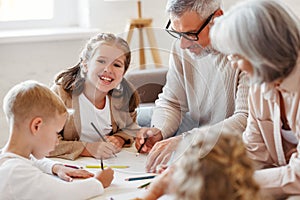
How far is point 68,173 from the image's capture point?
1690 millimetres

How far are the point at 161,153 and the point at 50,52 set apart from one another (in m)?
1.69

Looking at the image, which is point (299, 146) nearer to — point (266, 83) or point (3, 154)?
point (266, 83)

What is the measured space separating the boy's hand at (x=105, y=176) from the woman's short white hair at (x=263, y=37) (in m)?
0.56

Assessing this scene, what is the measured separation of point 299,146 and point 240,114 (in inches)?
18.2

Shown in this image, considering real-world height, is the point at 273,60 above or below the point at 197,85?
above

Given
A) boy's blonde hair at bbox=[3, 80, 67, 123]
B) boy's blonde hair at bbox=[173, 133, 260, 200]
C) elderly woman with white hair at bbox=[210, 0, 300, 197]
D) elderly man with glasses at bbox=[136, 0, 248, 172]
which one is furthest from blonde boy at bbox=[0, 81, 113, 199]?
boy's blonde hair at bbox=[173, 133, 260, 200]

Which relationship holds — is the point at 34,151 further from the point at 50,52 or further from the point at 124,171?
the point at 50,52

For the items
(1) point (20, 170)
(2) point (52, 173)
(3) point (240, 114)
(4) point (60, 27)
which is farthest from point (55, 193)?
(4) point (60, 27)

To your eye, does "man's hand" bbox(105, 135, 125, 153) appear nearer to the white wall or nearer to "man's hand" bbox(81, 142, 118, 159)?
"man's hand" bbox(81, 142, 118, 159)

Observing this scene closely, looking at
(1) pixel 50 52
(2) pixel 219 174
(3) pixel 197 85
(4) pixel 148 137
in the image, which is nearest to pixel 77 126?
(4) pixel 148 137

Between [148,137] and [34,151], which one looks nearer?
[34,151]

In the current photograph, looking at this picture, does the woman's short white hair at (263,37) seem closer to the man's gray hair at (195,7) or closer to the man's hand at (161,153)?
the man's hand at (161,153)

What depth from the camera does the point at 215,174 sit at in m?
0.86

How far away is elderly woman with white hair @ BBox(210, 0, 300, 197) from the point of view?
3.99 ft
